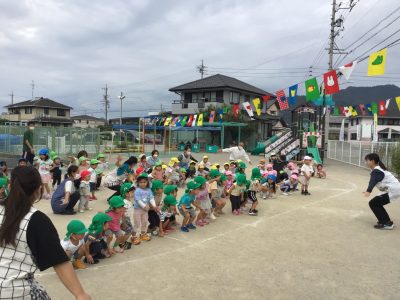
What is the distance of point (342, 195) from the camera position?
10594 mm

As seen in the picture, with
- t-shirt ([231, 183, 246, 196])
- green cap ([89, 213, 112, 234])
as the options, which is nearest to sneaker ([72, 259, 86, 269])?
green cap ([89, 213, 112, 234])

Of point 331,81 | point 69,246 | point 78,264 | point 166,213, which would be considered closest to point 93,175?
point 166,213

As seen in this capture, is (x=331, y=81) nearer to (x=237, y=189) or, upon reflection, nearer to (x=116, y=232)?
(x=237, y=189)

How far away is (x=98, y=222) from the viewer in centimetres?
473

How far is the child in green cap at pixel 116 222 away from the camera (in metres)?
5.04

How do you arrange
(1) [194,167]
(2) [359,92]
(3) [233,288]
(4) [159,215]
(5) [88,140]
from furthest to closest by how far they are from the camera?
1. (2) [359,92]
2. (5) [88,140]
3. (1) [194,167]
4. (4) [159,215]
5. (3) [233,288]

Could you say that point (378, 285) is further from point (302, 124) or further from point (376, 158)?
point (302, 124)

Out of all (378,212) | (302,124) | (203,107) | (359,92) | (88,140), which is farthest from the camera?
(359,92)

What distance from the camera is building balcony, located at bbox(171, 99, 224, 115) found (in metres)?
37.6

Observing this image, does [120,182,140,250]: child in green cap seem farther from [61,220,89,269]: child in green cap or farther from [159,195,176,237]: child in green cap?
[61,220,89,269]: child in green cap

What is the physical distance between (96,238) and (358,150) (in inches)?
723

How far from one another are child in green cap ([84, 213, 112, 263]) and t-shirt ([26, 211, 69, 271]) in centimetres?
290

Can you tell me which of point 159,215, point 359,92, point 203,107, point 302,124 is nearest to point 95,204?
point 159,215

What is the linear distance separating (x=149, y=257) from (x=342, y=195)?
7.44 meters
